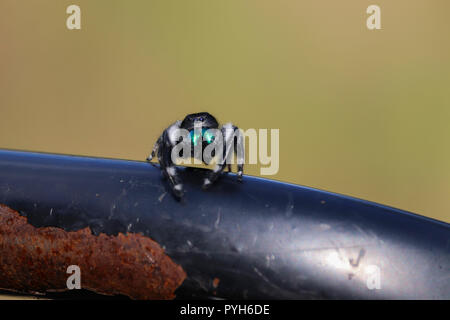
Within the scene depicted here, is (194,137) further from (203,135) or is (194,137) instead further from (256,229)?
(256,229)

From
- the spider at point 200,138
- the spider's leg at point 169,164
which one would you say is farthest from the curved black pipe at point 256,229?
the spider at point 200,138

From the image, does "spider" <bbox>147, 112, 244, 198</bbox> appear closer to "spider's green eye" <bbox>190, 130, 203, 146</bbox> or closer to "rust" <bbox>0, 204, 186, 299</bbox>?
"spider's green eye" <bbox>190, 130, 203, 146</bbox>

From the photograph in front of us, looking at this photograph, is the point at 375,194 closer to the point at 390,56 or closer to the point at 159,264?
the point at 390,56

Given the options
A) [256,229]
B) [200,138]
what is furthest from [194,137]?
[256,229]

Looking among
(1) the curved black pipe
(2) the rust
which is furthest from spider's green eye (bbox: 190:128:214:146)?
(2) the rust

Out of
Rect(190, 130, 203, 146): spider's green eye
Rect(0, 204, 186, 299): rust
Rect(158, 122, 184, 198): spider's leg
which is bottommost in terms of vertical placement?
Rect(0, 204, 186, 299): rust

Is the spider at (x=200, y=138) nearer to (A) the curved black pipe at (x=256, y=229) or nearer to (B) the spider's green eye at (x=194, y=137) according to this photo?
(B) the spider's green eye at (x=194, y=137)
